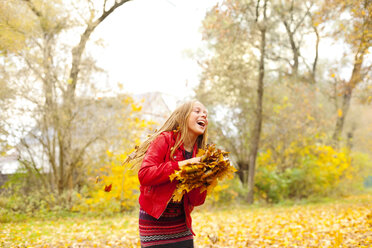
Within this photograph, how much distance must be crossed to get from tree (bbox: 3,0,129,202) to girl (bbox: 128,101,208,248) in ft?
25.6

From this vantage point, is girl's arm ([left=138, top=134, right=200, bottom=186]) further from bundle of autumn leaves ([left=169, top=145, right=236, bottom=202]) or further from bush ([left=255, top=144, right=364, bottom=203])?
bush ([left=255, top=144, right=364, bottom=203])

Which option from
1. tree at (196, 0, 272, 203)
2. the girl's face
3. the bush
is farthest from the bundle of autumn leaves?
the bush

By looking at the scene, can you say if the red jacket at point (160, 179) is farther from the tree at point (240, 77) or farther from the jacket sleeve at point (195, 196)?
the tree at point (240, 77)

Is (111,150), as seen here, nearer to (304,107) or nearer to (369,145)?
(304,107)

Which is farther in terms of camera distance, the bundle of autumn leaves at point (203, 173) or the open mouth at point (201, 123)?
the open mouth at point (201, 123)

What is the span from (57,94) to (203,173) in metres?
8.96

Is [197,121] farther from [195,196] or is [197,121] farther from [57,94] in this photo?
[57,94]

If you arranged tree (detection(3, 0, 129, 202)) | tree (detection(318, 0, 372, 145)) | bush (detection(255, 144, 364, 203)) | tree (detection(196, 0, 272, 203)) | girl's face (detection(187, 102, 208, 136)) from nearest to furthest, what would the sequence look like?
1. girl's face (detection(187, 102, 208, 136))
2. tree (detection(318, 0, 372, 145))
3. tree (detection(3, 0, 129, 202))
4. tree (detection(196, 0, 272, 203))
5. bush (detection(255, 144, 364, 203))

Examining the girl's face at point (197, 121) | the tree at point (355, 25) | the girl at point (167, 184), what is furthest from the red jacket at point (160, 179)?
the tree at point (355, 25)

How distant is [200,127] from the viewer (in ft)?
9.18

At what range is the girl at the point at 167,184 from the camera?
2.45 meters

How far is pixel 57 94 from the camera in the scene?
1035 cm

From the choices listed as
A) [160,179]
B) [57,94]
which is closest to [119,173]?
[57,94]

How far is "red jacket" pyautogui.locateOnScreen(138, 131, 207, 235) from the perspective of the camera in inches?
94.9
